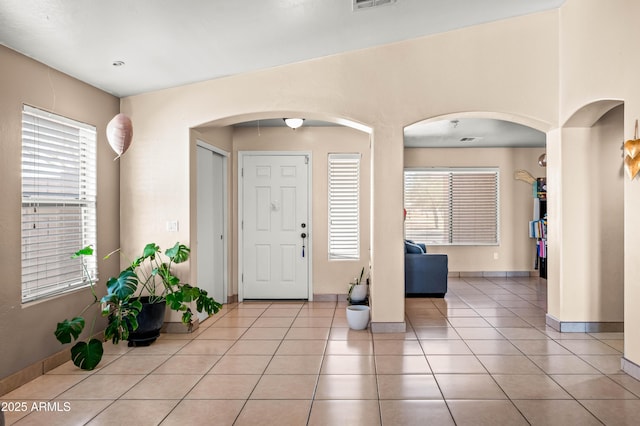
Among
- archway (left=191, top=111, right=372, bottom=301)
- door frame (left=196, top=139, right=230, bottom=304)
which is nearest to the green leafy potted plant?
door frame (left=196, top=139, right=230, bottom=304)

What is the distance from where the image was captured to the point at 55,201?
12.2 feet

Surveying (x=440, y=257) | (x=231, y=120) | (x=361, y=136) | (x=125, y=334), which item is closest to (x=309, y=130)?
(x=361, y=136)

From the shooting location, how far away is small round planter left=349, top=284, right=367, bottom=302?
5730 mm

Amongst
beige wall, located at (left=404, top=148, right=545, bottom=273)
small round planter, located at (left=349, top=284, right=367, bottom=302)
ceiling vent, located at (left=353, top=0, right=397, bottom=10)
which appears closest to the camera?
ceiling vent, located at (left=353, top=0, right=397, bottom=10)

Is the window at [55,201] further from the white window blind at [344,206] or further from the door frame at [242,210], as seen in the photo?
the white window blind at [344,206]

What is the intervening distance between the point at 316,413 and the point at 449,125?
15.9ft

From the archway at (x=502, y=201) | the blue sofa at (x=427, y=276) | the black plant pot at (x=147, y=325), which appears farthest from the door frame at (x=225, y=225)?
the archway at (x=502, y=201)

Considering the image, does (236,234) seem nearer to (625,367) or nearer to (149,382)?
(149,382)

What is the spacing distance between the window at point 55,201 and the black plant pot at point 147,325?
0.61 m

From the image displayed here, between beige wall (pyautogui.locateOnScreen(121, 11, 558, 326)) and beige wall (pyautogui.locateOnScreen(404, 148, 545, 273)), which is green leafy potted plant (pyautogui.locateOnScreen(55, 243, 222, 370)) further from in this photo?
beige wall (pyautogui.locateOnScreen(404, 148, 545, 273))

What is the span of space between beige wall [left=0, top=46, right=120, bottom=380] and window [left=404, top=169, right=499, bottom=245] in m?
6.05

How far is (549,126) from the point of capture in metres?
4.69

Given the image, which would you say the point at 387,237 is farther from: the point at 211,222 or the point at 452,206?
the point at 452,206

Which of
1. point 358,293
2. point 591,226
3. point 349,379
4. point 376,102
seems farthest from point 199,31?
point 591,226
